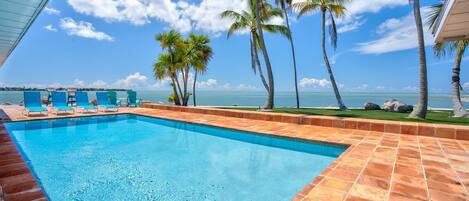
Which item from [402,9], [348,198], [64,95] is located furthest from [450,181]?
[402,9]

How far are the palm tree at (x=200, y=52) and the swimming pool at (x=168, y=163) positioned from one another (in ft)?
28.6

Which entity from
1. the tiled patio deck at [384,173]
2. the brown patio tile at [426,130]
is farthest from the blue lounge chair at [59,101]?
the brown patio tile at [426,130]

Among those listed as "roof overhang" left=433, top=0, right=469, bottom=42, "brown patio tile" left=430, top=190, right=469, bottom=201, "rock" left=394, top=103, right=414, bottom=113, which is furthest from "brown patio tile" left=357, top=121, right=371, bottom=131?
"rock" left=394, top=103, right=414, bottom=113

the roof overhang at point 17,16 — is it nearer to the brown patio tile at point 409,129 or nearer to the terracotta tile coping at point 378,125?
the terracotta tile coping at point 378,125

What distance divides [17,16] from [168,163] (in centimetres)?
574

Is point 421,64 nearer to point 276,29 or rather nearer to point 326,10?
point 326,10

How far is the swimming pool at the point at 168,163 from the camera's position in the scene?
11.2 feet

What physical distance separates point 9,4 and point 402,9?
20767 mm

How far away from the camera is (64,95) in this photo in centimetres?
1114

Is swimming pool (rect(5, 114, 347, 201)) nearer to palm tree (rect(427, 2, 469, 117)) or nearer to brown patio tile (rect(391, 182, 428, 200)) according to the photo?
brown patio tile (rect(391, 182, 428, 200))

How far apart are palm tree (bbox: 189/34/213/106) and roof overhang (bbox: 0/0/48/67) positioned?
9308 millimetres

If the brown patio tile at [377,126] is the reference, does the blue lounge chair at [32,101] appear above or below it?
above

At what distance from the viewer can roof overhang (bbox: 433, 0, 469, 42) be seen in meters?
3.39

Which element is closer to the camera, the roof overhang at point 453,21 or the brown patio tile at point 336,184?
the brown patio tile at point 336,184
